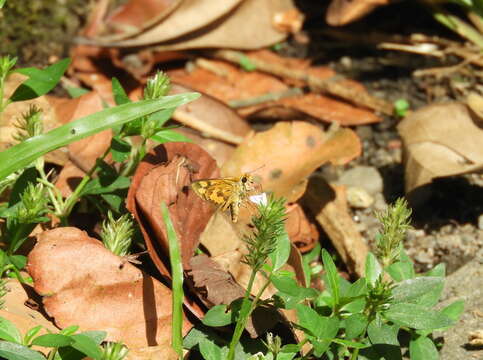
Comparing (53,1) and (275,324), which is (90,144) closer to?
(275,324)

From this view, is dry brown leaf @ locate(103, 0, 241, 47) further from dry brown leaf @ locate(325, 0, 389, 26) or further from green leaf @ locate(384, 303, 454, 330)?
green leaf @ locate(384, 303, 454, 330)

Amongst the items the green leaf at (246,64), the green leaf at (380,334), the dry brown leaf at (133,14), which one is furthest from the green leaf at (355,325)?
the dry brown leaf at (133,14)

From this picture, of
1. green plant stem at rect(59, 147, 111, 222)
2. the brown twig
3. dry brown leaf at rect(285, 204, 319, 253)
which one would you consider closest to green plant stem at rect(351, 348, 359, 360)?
dry brown leaf at rect(285, 204, 319, 253)

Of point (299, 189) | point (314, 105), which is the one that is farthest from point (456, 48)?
point (299, 189)

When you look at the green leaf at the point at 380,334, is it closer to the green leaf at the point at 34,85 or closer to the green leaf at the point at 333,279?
the green leaf at the point at 333,279

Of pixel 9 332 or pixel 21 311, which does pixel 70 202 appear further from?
pixel 9 332

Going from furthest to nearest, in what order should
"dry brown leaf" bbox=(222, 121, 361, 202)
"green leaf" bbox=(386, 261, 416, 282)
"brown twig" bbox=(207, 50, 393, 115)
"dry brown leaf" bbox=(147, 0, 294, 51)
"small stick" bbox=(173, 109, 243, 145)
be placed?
"dry brown leaf" bbox=(147, 0, 294, 51)
"brown twig" bbox=(207, 50, 393, 115)
"small stick" bbox=(173, 109, 243, 145)
"dry brown leaf" bbox=(222, 121, 361, 202)
"green leaf" bbox=(386, 261, 416, 282)
